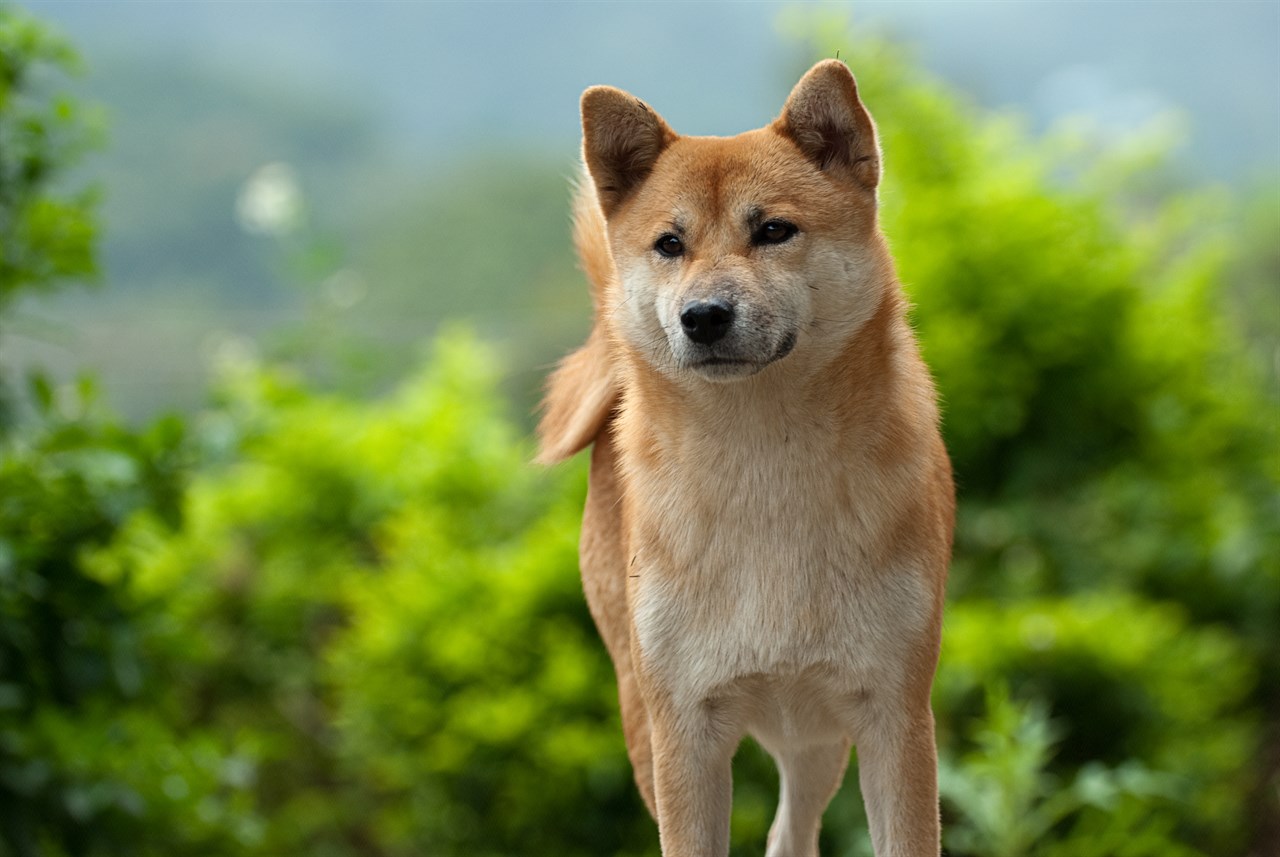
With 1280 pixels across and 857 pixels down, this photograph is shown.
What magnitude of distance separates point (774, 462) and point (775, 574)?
177 mm

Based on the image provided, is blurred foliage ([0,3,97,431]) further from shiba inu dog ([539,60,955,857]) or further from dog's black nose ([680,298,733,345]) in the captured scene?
dog's black nose ([680,298,733,345])

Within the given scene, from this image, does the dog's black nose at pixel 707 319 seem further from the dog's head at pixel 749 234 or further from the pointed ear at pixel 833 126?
the pointed ear at pixel 833 126

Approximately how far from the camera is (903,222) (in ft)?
22.2

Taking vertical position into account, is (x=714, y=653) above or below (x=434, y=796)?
above

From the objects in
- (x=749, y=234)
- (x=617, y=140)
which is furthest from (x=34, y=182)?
(x=749, y=234)

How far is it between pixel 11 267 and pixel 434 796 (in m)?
2.92

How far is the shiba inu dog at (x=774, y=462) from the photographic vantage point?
7.29 ft

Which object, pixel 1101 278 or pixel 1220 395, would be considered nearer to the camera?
pixel 1101 278

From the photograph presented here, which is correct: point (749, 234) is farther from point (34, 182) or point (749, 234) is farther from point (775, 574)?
point (34, 182)

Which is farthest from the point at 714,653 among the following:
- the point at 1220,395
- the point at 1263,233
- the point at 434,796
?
Result: the point at 1263,233

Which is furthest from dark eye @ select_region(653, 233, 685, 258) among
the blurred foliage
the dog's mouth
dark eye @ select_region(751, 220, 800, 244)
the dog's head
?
the blurred foliage

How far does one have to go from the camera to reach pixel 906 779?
2.25m

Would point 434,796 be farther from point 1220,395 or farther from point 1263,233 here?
point 1263,233

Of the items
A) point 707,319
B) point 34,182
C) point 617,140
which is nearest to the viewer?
point 707,319
